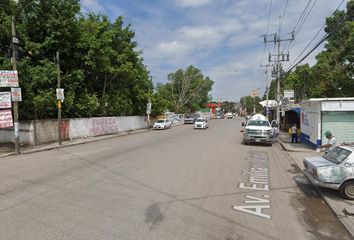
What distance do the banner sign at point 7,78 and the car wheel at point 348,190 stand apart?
56.5ft

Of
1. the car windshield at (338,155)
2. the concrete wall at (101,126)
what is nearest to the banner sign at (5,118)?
the concrete wall at (101,126)

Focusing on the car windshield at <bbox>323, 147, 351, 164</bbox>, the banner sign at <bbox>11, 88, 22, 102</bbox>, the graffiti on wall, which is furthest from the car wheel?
the graffiti on wall

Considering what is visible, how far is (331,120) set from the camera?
59.6 ft

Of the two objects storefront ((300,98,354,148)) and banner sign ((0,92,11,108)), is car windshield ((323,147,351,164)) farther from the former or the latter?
banner sign ((0,92,11,108))

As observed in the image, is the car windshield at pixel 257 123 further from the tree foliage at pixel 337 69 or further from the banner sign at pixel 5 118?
the banner sign at pixel 5 118

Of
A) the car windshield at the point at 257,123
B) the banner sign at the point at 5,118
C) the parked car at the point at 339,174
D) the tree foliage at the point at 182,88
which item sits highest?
the tree foliage at the point at 182,88

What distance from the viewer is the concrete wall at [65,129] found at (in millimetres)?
21734

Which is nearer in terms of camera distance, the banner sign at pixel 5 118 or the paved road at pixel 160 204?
the paved road at pixel 160 204

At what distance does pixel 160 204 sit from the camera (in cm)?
716

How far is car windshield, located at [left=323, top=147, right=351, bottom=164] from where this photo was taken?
844 cm

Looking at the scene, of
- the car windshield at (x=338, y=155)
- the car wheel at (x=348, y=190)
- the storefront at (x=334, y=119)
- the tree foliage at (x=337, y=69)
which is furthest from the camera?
the tree foliage at (x=337, y=69)

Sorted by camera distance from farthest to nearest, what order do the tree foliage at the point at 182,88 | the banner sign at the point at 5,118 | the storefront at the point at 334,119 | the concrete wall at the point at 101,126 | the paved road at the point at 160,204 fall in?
the tree foliage at the point at 182,88, the concrete wall at the point at 101,126, the banner sign at the point at 5,118, the storefront at the point at 334,119, the paved road at the point at 160,204

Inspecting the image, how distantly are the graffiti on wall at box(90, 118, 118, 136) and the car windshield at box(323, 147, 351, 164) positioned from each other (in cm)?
2472

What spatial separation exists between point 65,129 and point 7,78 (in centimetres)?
904
